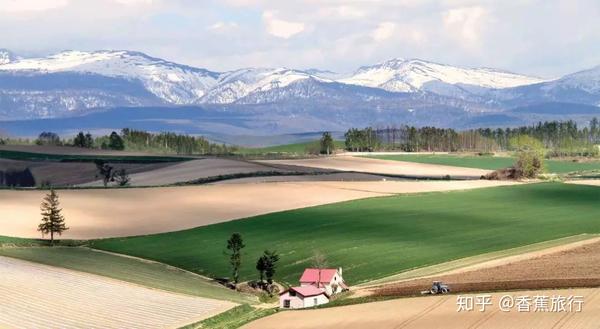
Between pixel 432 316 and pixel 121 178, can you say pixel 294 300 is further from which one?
pixel 121 178

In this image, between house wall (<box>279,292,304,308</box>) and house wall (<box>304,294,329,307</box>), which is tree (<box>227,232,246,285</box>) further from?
house wall (<box>304,294,329,307</box>)

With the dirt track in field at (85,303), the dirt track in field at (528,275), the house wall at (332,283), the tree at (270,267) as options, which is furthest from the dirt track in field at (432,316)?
the tree at (270,267)

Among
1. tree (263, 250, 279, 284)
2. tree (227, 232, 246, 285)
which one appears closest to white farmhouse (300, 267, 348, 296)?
tree (263, 250, 279, 284)

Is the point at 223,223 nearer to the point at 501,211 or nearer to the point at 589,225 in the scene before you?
the point at 501,211

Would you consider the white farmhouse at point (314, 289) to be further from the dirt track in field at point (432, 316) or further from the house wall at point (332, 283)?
the dirt track in field at point (432, 316)

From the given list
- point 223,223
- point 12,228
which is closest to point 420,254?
point 223,223

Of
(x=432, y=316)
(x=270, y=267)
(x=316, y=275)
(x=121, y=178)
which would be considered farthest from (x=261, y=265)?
(x=121, y=178)
